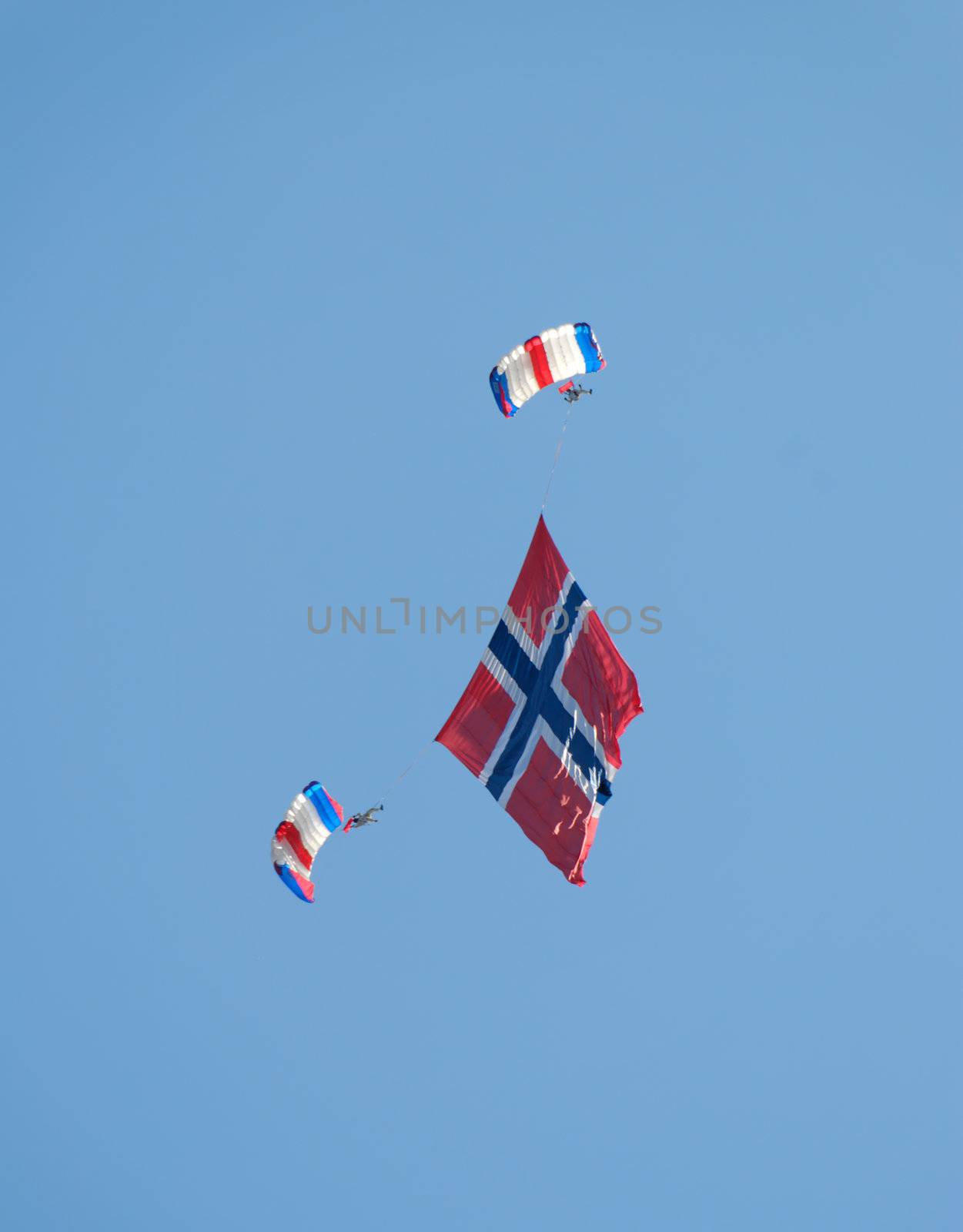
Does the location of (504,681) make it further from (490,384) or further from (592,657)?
(490,384)

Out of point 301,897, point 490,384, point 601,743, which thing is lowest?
point 301,897

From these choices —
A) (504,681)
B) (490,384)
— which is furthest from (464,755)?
(490,384)

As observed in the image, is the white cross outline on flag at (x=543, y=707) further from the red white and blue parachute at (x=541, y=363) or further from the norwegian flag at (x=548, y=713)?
the red white and blue parachute at (x=541, y=363)

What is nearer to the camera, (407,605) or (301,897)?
(301,897)

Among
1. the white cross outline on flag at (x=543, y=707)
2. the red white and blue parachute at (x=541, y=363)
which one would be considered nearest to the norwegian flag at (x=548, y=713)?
the white cross outline on flag at (x=543, y=707)

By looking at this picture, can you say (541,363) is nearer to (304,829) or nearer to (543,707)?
(543,707)
